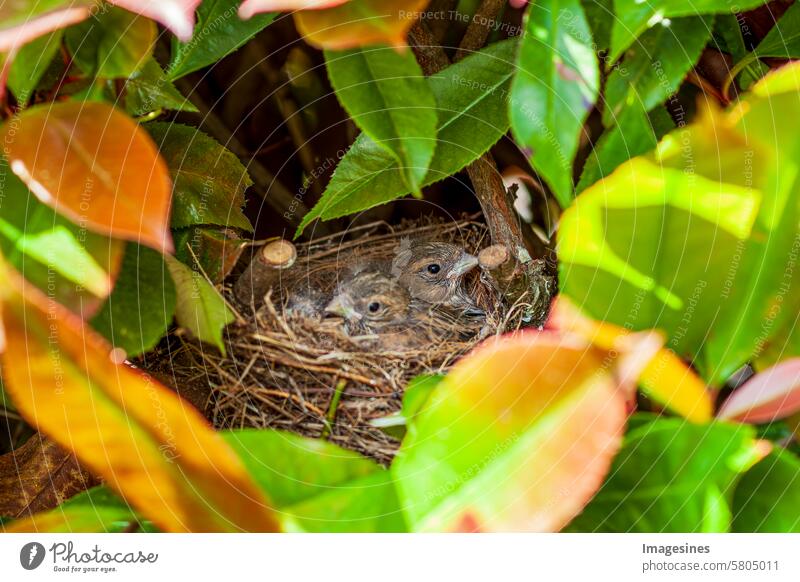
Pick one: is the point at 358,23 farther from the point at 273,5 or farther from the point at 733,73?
the point at 733,73

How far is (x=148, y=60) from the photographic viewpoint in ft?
1.39

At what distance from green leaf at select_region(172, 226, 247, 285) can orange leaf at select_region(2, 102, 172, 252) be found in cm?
3

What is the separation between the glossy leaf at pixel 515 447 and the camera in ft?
1.39

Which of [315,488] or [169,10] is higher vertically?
[169,10]

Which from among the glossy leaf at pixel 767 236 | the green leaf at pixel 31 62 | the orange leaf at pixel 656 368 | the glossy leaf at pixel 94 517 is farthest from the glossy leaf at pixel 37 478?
the glossy leaf at pixel 767 236

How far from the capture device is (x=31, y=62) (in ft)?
1.38

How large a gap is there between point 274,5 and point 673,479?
0.37 m

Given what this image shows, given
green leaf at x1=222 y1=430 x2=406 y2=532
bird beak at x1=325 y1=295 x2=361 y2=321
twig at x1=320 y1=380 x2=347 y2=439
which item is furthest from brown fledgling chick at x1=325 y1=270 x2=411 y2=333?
green leaf at x1=222 y1=430 x2=406 y2=532

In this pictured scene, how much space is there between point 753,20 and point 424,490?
37cm

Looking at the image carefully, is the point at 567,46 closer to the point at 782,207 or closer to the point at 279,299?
the point at 782,207

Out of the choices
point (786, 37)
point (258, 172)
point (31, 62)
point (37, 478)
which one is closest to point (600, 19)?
point (786, 37)

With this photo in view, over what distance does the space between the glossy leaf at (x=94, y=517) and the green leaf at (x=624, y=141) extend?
1.13 ft

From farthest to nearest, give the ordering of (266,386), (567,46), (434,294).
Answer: (434,294) < (266,386) < (567,46)
